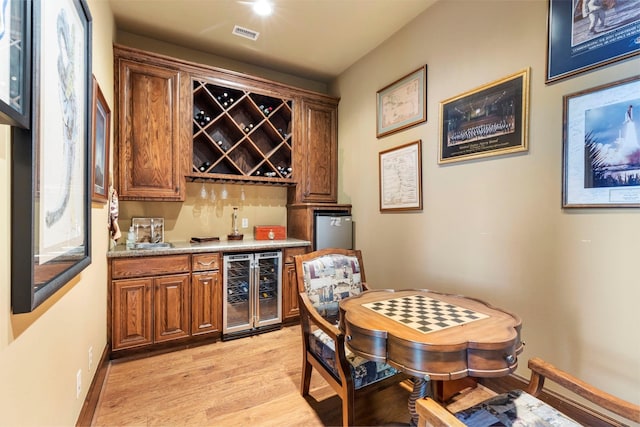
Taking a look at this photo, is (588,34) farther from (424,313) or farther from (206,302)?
(206,302)

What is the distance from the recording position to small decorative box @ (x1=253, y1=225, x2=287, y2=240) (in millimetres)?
3572

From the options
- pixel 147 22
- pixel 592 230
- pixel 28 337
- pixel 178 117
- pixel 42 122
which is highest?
pixel 147 22

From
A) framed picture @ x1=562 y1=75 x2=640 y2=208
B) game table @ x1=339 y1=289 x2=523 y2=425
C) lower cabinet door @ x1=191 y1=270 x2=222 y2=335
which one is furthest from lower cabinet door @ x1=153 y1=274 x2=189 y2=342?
framed picture @ x1=562 y1=75 x2=640 y2=208

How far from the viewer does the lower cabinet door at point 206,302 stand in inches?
111

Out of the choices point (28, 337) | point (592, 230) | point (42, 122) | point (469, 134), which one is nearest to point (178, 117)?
point (42, 122)

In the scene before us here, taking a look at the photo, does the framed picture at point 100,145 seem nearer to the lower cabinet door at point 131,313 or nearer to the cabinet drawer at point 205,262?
the lower cabinet door at point 131,313

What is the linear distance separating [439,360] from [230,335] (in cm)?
237

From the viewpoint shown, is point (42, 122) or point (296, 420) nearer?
point (42, 122)

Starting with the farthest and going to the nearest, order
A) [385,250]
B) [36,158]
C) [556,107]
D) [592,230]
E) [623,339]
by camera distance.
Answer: [385,250]
[556,107]
[592,230]
[623,339]
[36,158]

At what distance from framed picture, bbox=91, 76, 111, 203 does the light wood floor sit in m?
1.39

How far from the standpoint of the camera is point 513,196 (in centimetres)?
201

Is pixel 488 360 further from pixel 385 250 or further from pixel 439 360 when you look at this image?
pixel 385 250

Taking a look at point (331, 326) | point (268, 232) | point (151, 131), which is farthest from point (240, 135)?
point (331, 326)

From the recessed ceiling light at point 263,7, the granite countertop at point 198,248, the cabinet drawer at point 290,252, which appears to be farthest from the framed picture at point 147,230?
the recessed ceiling light at point 263,7
